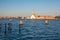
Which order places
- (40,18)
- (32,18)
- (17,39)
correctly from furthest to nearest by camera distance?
(40,18), (32,18), (17,39)

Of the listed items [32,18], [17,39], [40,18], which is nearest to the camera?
[17,39]

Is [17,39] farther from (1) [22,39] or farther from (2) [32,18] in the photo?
(2) [32,18]

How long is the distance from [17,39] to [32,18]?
8022 centimetres

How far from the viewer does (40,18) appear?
10638 cm

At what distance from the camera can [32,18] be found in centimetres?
9575

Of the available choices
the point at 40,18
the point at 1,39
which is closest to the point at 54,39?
the point at 1,39

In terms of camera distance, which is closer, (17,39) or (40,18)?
(17,39)

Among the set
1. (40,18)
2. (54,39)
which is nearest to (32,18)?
(40,18)

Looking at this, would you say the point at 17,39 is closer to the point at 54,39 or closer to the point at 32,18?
the point at 54,39

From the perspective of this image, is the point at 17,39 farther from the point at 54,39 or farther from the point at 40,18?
the point at 40,18

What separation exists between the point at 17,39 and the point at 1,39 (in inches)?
60.8

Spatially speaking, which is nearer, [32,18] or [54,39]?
[54,39]

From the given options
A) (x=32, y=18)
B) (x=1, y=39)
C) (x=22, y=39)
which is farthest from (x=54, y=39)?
(x=32, y=18)

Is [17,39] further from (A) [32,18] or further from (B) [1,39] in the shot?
(A) [32,18]
